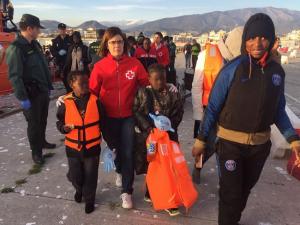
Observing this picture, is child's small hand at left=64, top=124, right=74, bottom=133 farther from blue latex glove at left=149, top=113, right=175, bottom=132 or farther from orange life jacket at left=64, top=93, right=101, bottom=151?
blue latex glove at left=149, top=113, right=175, bottom=132

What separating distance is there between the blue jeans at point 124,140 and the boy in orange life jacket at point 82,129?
0.17m

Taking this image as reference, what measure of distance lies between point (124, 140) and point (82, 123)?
504mm

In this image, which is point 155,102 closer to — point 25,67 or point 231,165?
point 231,165

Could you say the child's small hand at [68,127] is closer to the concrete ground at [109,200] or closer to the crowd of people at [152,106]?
the crowd of people at [152,106]

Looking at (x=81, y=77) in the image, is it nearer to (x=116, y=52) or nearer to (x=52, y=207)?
(x=116, y=52)

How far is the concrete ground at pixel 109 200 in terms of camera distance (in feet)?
12.2

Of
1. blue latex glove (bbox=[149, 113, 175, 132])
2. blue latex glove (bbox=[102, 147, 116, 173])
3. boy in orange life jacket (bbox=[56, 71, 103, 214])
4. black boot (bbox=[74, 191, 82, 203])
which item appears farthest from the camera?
black boot (bbox=[74, 191, 82, 203])

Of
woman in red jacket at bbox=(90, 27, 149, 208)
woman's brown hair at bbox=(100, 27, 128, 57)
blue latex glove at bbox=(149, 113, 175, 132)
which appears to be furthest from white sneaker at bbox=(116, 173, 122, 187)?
woman's brown hair at bbox=(100, 27, 128, 57)

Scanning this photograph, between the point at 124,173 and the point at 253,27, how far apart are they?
2.07m

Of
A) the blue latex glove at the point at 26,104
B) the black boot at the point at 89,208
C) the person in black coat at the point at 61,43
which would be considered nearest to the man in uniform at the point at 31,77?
the blue latex glove at the point at 26,104

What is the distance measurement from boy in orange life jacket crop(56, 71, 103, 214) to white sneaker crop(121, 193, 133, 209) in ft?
1.11

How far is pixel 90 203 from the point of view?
385 centimetres

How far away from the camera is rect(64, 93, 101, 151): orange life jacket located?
12.0 ft

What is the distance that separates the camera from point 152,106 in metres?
3.65
